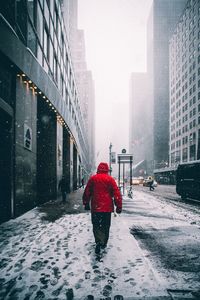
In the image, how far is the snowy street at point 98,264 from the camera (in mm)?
4250

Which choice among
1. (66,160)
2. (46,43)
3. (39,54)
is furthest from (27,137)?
(66,160)

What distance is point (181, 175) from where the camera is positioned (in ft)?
75.9

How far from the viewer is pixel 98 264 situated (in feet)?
18.2

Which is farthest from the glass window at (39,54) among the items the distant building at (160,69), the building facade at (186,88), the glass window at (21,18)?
the distant building at (160,69)

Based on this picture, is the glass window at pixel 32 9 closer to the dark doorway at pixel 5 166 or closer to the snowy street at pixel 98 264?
the dark doorway at pixel 5 166

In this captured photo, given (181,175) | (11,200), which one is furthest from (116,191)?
(181,175)

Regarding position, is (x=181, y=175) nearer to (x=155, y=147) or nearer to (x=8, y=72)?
(x=8, y=72)

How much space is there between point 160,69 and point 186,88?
54.2m

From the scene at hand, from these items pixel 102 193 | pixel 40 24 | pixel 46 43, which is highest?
pixel 40 24

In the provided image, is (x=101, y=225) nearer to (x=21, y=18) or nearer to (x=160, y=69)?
(x=21, y=18)

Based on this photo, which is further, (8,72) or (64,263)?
(8,72)

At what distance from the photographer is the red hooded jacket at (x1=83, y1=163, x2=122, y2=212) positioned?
6484 millimetres

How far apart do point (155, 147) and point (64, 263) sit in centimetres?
13099

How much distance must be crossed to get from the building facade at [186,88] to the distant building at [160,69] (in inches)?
1150
